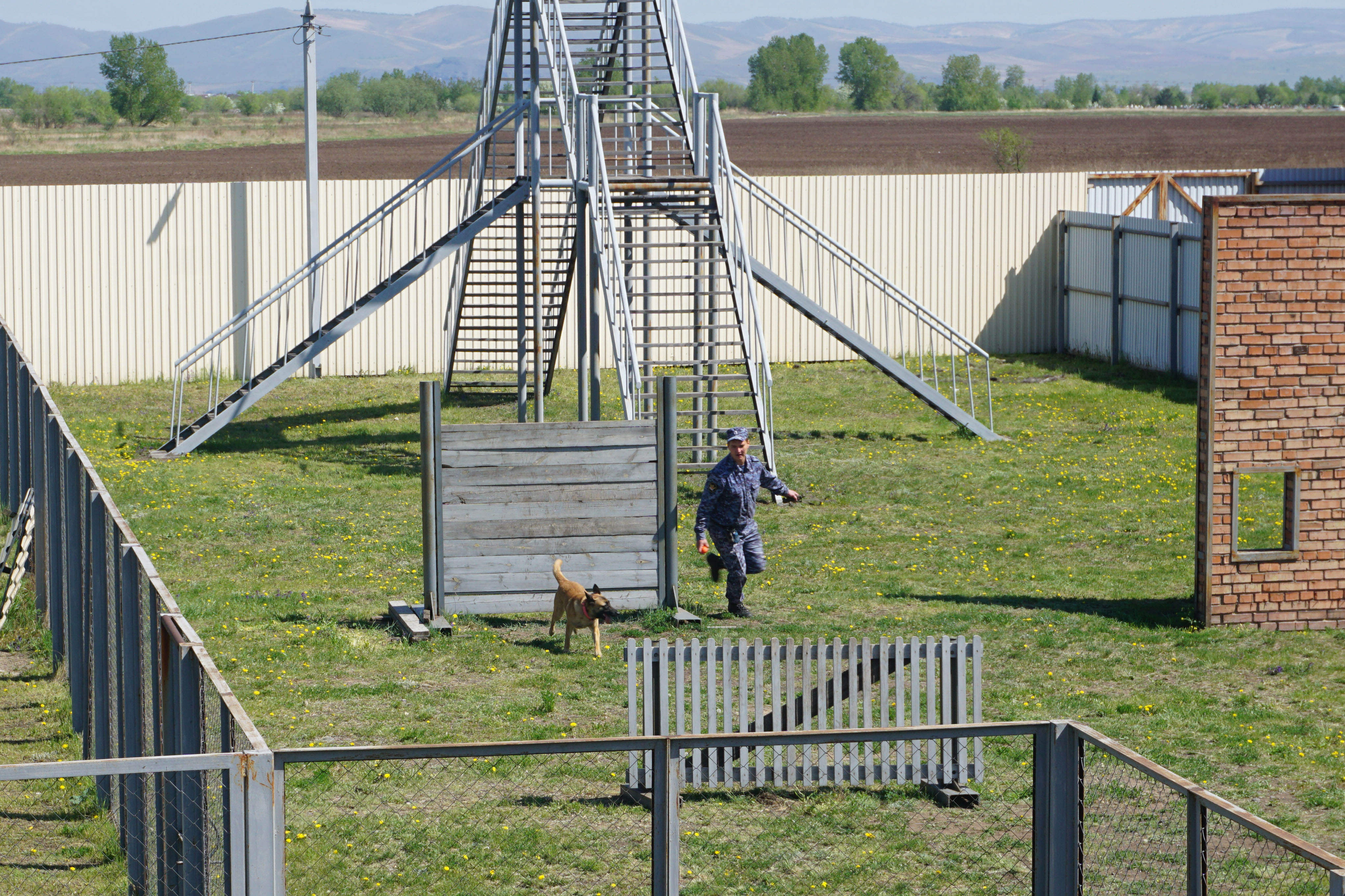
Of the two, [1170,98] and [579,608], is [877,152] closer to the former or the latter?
[579,608]

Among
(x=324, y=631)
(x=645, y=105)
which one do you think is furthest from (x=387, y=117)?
(x=324, y=631)

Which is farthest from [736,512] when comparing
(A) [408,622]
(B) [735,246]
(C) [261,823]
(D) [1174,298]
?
(D) [1174,298]

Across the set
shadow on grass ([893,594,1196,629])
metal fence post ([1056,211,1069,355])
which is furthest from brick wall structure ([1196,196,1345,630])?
metal fence post ([1056,211,1069,355])

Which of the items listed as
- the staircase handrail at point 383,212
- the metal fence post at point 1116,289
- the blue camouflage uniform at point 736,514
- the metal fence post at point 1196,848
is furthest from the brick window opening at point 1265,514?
the staircase handrail at point 383,212

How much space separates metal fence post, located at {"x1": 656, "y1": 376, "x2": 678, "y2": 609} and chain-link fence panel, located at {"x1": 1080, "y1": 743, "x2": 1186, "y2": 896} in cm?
413

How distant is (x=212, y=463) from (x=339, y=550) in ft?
16.1

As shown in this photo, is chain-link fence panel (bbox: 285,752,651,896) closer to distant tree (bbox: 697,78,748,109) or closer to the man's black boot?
the man's black boot

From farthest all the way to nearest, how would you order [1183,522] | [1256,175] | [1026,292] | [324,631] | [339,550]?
[1256,175] < [1026,292] < [1183,522] < [339,550] < [324,631]

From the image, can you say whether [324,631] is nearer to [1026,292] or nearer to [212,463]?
[212,463]

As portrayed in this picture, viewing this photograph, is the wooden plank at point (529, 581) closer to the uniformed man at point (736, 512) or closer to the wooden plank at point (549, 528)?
the wooden plank at point (549, 528)

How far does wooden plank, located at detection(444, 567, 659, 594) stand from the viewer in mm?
12875

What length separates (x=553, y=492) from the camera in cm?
1297

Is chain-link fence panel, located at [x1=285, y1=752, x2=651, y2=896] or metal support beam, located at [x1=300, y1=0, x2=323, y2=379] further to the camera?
metal support beam, located at [x1=300, y1=0, x2=323, y2=379]

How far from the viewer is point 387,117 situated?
116 m
